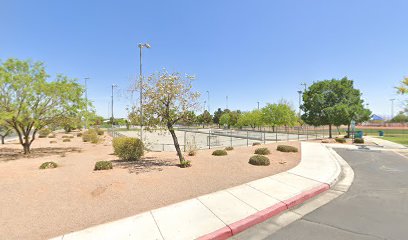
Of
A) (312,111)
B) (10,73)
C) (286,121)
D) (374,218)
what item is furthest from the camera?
(286,121)

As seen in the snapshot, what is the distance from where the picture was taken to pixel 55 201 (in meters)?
6.88

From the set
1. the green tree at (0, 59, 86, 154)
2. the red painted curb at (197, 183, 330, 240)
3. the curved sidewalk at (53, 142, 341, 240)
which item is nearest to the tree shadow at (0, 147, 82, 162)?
the green tree at (0, 59, 86, 154)

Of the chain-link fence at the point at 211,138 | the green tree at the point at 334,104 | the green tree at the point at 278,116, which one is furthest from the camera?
the green tree at the point at 278,116

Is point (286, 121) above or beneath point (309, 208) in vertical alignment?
above

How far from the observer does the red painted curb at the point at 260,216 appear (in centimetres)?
498

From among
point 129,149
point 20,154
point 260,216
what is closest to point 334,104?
point 129,149

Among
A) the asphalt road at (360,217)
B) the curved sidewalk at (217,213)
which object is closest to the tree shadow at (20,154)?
the curved sidewalk at (217,213)

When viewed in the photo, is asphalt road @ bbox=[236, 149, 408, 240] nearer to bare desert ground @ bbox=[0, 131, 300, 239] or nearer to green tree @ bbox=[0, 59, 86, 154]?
bare desert ground @ bbox=[0, 131, 300, 239]

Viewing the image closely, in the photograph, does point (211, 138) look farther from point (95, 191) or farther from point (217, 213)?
point (217, 213)

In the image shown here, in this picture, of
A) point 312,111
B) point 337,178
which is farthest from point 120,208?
point 312,111

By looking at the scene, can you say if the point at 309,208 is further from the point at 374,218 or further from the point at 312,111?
the point at 312,111

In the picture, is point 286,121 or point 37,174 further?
point 286,121

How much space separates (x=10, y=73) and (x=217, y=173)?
18875 millimetres

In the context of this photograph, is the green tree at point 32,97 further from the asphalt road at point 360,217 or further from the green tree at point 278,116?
the green tree at point 278,116
